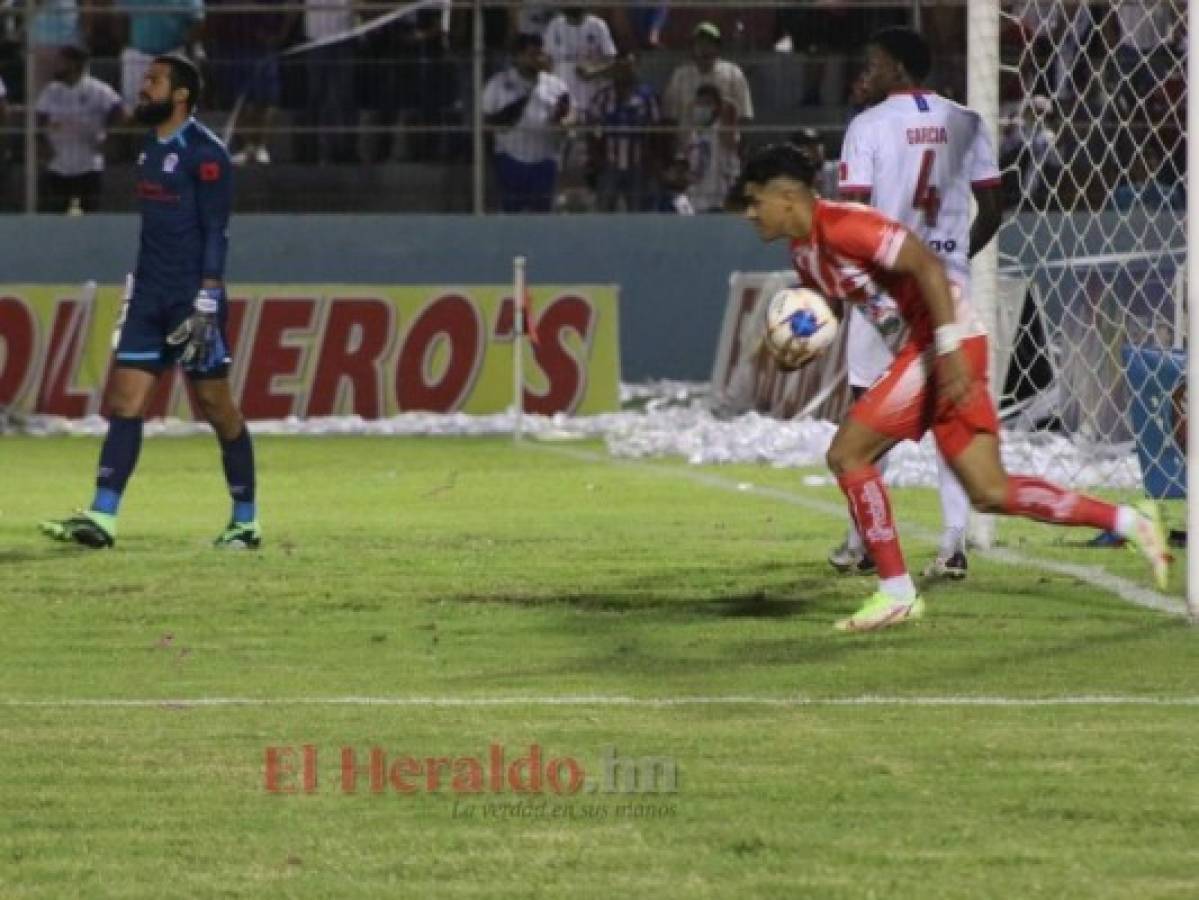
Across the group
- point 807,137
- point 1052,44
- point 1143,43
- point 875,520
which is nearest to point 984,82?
point 875,520

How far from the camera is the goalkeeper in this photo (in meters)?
12.5

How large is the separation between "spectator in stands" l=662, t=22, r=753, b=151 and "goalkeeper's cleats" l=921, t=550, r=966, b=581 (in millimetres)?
13639

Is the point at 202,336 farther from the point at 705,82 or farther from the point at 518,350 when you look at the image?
the point at 705,82

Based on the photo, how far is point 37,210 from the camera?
82.4 ft

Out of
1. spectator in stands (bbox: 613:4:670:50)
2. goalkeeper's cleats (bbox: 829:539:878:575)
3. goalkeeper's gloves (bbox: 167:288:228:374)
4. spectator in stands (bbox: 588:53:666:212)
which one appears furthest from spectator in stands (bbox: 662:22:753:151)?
goalkeeper's cleats (bbox: 829:539:878:575)

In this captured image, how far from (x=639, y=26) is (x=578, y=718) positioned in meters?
17.5

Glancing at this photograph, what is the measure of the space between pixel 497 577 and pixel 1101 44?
8.29 metres

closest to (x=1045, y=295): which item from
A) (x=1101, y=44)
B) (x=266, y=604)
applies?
(x=1101, y=44)

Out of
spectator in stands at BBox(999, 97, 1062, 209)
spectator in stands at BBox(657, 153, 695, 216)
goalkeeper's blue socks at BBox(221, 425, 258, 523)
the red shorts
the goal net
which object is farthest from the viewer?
spectator in stands at BBox(657, 153, 695, 216)

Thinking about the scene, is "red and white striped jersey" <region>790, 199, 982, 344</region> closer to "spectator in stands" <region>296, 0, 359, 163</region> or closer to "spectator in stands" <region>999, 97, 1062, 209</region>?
"spectator in stands" <region>999, 97, 1062, 209</region>

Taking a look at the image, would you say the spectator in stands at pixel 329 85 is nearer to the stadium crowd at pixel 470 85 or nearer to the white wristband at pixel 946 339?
the stadium crowd at pixel 470 85

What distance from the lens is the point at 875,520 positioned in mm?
9578

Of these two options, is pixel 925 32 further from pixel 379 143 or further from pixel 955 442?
pixel 955 442

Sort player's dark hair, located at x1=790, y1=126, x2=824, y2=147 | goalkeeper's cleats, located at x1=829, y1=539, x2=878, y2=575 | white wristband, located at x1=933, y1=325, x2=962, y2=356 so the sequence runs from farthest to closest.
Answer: player's dark hair, located at x1=790, y1=126, x2=824, y2=147 < goalkeeper's cleats, located at x1=829, y1=539, x2=878, y2=575 < white wristband, located at x1=933, y1=325, x2=962, y2=356
